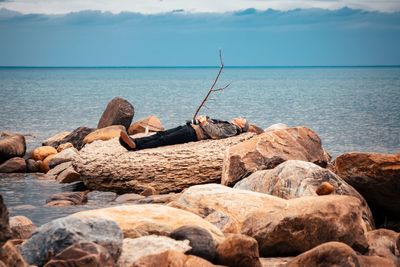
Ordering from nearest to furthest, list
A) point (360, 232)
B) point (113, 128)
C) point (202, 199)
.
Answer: point (360, 232), point (202, 199), point (113, 128)

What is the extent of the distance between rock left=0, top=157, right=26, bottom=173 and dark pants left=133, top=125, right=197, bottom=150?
4042 mm

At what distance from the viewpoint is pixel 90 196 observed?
14.7 meters

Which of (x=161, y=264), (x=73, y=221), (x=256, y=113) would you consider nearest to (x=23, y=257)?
(x=73, y=221)

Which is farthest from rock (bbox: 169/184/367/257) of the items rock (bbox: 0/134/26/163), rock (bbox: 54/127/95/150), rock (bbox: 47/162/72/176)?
rock (bbox: 54/127/95/150)

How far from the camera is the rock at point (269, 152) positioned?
13586mm

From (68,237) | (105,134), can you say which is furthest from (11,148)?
(68,237)

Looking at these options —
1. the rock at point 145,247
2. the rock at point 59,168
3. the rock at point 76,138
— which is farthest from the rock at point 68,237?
the rock at point 76,138

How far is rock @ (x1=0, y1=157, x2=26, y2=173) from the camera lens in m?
18.2

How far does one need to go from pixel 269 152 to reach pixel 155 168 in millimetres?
2191

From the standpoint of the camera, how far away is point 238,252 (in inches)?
325

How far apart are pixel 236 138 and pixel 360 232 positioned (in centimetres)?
641

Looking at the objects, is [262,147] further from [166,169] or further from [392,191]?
[392,191]

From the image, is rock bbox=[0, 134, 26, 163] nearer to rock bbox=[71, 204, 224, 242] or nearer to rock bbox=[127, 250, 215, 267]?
rock bbox=[71, 204, 224, 242]

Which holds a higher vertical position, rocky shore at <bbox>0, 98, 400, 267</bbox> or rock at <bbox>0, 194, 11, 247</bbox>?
rock at <bbox>0, 194, 11, 247</bbox>
